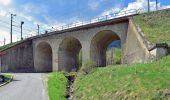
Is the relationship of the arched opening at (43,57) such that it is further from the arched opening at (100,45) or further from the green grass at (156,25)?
the green grass at (156,25)

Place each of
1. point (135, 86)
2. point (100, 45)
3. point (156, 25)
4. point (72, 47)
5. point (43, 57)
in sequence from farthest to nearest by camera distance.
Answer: point (43, 57)
point (72, 47)
point (100, 45)
point (156, 25)
point (135, 86)

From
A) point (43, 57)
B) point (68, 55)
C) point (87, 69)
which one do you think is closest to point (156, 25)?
point (87, 69)

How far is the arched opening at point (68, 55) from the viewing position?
179 ft

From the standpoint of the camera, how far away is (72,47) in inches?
2258

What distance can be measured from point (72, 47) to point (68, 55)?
6.19ft

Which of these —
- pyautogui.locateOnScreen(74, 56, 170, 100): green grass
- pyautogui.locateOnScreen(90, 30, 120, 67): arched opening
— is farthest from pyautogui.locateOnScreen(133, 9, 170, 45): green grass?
pyautogui.locateOnScreen(74, 56, 170, 100): green grass

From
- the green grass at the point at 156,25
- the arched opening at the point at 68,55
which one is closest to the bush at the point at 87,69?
the green grass at the point at 156,25

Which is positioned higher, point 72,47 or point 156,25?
point 156,25

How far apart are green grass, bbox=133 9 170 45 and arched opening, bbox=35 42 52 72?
24764 mm

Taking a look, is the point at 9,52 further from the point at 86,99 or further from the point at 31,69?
the point at 86,99

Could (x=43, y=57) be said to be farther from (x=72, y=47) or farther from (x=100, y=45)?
(x=100, y=45)

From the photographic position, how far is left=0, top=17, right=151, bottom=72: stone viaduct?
37938 mm

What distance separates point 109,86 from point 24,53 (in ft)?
147

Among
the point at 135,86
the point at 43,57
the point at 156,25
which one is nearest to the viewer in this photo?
the point at 135,86
